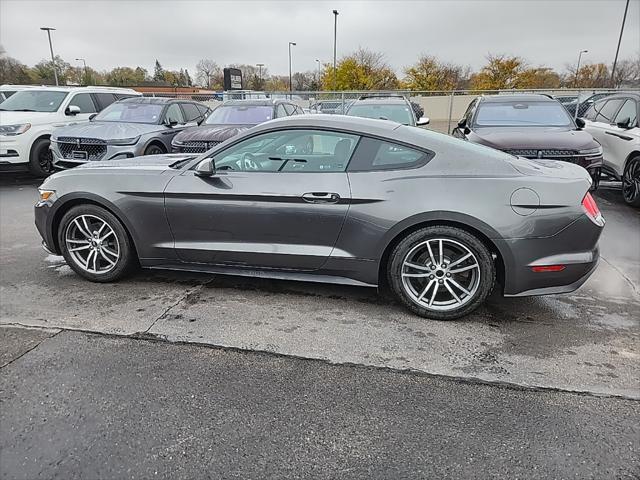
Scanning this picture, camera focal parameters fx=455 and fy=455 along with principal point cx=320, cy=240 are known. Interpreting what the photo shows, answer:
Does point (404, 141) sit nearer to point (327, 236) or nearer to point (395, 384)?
point (327, 236)

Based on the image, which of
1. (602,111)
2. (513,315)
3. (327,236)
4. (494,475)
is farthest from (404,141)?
(602,111)

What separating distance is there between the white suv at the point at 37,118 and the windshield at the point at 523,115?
8.74m

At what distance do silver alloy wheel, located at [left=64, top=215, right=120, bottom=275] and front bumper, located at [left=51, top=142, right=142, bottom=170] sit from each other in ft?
14.3

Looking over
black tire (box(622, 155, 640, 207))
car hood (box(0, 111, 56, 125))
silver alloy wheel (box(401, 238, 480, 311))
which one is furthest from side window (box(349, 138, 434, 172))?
car hood (box(0, 111, 56, 125))

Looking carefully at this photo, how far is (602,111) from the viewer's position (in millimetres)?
9117

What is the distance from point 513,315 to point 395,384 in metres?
1.48

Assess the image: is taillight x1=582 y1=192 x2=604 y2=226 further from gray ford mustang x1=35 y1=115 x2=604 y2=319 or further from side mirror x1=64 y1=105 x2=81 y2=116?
side mirror x1=64 y1=105 x2=81 y2=116

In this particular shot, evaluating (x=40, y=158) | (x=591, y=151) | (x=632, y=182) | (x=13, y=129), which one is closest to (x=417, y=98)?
(x=632, y=182)

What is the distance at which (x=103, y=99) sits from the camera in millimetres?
11422

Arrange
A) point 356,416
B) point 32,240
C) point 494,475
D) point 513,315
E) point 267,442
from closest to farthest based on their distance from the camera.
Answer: point 494,475
point 267,442
point 356,416
point 513,315
point 32,240

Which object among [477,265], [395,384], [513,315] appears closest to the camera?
[395,384]

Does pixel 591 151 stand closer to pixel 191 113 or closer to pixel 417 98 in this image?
pixel 191 113

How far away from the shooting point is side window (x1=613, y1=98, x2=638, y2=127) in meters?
7.75

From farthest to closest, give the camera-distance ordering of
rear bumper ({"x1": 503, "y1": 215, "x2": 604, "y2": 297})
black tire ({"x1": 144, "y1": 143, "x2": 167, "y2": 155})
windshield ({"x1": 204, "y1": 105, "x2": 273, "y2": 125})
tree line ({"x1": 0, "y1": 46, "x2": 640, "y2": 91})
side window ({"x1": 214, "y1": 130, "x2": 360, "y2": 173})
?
tree line ({"x1": 0, "y1": 46, "x2": 640, "y2": 91})
windshield ({"x1": 204, "y1": 105, "x2": 273, "y2": 125})
black tire ({"x1": 144, "y1": 143, "x2": 167, "y2": 155})
side window ({"x1": 214, "y1": 130, "x2": 360, "y2": 173})
rear bumper ({"x1": 503, "y1": 215, "x2": 604, "y2": 297})
